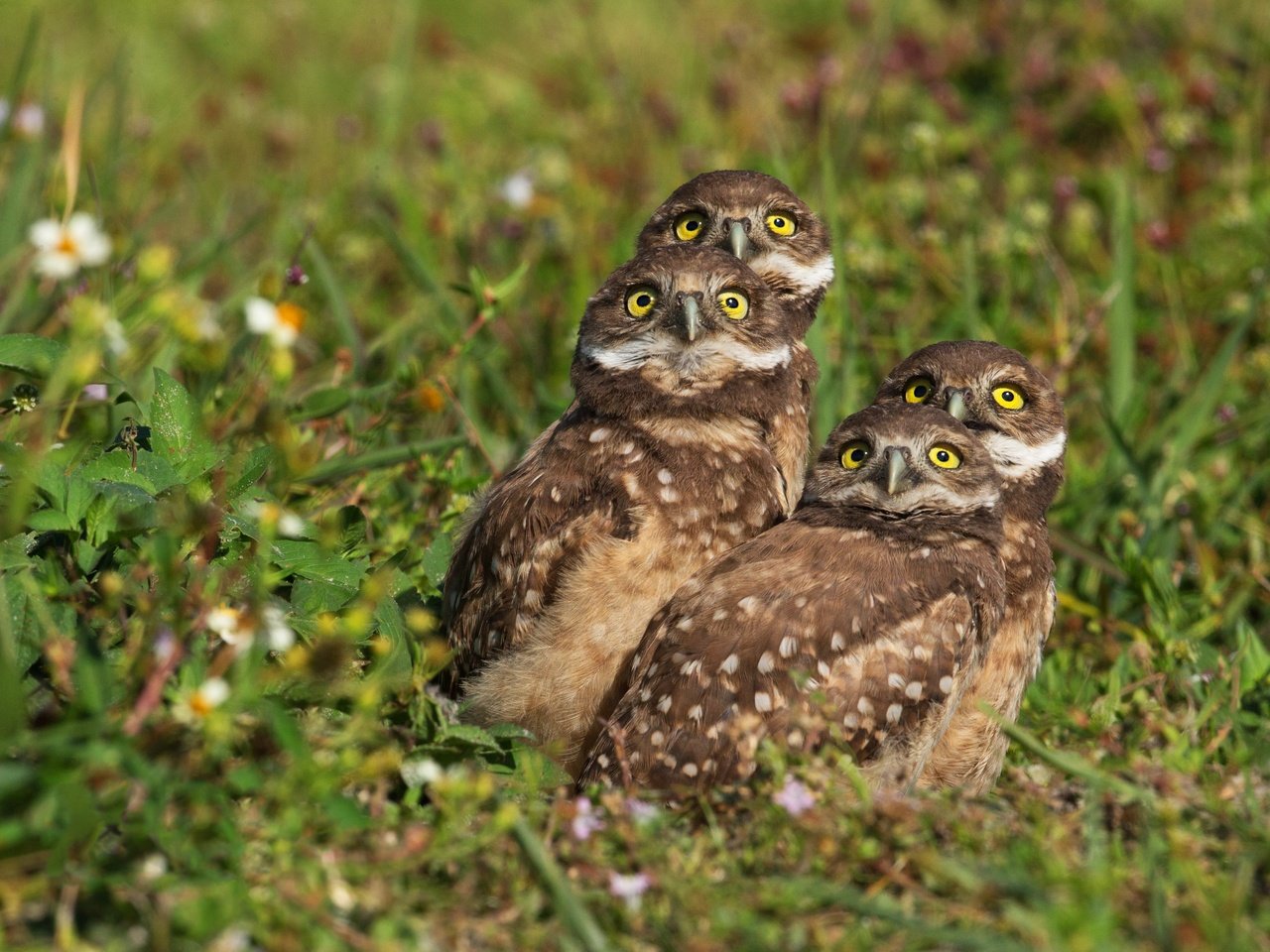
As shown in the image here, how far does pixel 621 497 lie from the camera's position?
4070 millimetres

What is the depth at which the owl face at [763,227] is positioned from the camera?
4.84 m

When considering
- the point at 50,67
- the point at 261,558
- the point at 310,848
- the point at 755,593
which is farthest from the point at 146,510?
the point at 50,67

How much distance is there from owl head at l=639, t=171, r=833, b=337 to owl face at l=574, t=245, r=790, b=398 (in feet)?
1.90

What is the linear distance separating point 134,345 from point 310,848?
3.06m

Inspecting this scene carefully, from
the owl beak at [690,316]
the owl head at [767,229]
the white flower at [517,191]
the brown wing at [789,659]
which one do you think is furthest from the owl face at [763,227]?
the white flower at [517,191]

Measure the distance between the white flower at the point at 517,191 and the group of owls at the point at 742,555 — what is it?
95.1 inches

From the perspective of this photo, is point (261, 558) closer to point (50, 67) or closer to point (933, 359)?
point (933, 359)

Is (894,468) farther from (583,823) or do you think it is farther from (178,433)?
(178,433)

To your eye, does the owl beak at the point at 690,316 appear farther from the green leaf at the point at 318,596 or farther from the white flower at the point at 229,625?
the white flower at the point at 229,625

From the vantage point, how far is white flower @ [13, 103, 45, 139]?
5.00 m

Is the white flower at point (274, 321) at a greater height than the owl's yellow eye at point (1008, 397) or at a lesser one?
greater

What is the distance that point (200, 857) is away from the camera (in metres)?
2.57

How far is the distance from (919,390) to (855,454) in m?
0.58

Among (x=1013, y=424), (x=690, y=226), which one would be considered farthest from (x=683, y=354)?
(x=1013, y=424)
